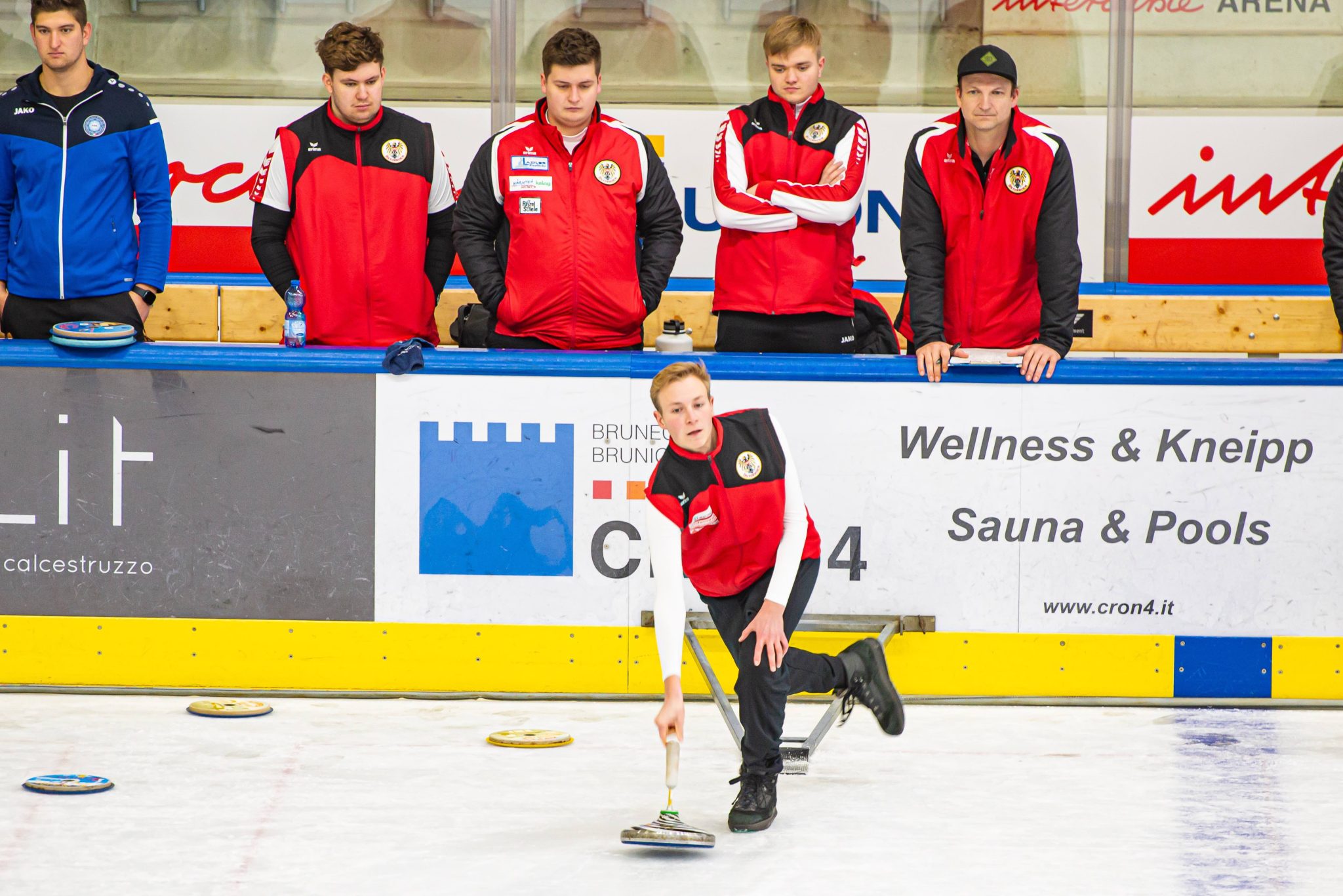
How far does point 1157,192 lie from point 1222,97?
68cm

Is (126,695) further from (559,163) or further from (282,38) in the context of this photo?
(282,38)

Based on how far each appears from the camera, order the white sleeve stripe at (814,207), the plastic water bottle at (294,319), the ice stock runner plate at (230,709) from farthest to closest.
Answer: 1. the plastic water bottle at (294,319)
2. the white sleeve stripe at (814,207)
3. the ice stock runner plate at (230,709)

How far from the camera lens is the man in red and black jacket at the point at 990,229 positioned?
5.64 meters

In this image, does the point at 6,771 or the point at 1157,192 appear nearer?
the point at 6,771

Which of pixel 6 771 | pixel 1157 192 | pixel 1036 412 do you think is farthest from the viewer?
pixel 1157 192

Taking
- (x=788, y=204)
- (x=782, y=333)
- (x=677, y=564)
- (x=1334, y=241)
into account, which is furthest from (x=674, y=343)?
(x=1334, y=241)

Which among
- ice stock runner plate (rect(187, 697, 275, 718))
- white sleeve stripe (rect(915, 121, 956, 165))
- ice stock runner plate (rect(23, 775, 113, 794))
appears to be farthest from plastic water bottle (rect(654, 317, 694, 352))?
ice stock runner plate (rect(23, 775, 113, 794))

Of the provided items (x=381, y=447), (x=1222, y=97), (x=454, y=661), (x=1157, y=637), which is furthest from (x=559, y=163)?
(x=1222, y=97)

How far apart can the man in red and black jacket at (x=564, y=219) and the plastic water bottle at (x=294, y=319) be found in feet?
2.16

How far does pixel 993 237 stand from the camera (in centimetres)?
577

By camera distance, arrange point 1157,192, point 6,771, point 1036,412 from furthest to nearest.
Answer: point 1157,192, point 1036,412, point 6,771

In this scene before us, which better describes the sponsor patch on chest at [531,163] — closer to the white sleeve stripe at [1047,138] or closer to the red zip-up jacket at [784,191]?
the red zip-up jacket at [784,191]

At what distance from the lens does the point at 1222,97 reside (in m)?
8.87

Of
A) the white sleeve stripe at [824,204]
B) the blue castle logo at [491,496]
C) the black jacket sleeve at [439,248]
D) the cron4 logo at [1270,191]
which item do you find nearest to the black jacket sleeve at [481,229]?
the black jacket sleeve at [439,248]
